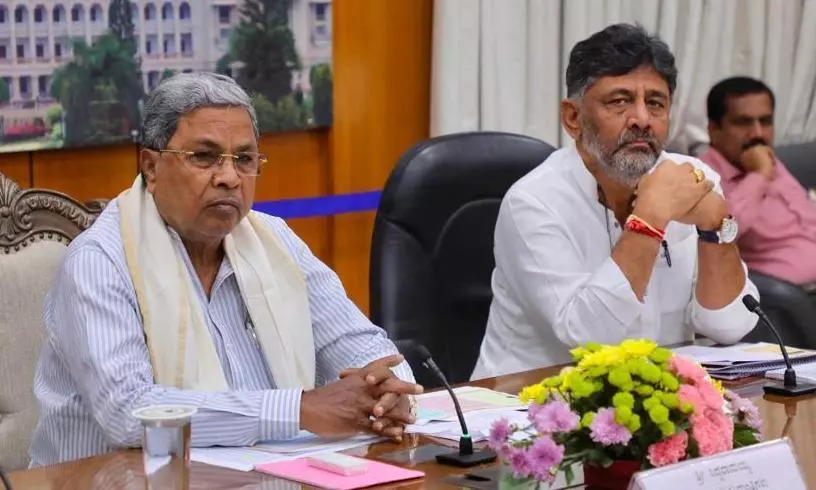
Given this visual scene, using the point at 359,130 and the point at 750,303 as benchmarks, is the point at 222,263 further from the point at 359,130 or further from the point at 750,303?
the point at 359,130

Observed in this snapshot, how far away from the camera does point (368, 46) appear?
4.86 metres

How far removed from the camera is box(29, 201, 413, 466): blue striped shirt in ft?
8.11

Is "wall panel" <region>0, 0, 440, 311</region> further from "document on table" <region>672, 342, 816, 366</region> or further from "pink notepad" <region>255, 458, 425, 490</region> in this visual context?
"pink notepad" <region>255, 458, 425, 490</region>

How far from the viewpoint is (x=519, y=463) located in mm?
1934

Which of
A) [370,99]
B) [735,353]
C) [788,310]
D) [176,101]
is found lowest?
[788,310]

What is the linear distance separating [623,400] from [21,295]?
155 cm

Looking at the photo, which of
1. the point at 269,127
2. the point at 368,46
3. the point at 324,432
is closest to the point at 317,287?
the point at 324,432

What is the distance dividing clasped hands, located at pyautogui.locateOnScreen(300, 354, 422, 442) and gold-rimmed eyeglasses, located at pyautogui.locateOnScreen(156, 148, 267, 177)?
0.49 metres

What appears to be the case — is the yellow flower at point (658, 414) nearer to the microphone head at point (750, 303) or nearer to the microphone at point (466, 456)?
the microphone at point (466, 456)

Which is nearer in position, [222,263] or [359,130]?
[222,263]

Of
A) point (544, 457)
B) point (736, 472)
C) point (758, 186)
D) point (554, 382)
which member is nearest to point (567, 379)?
point (554, 382)

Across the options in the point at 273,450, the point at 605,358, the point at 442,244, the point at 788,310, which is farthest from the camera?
the point at 788,310

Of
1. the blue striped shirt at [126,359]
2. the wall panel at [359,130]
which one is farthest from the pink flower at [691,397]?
the wall panel at [359,130]

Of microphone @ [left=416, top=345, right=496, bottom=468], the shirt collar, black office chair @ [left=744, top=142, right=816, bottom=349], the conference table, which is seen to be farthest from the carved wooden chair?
black office chair @ [left=744, top=142, right=816, bottom=349]
